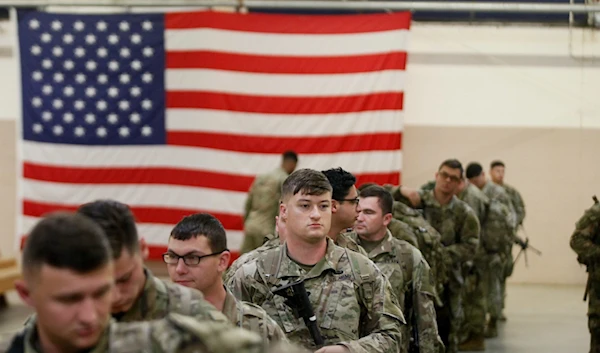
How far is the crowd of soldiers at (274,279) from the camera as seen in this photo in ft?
6.78

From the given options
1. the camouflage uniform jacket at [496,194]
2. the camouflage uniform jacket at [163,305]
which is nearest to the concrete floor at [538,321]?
the camouflage uniform jacket at [496,194]

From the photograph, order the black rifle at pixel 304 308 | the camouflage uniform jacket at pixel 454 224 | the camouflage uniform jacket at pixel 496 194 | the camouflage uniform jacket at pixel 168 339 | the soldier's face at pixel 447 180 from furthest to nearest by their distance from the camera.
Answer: the camouflage uniform jacket at pixel 496 194, the camouflage uniform jacket at pixel 454 224, the soldier's face at pixel 447 180, the black rifle at pixel 304 308, the camouflage uniform jacket at pixel 168 339

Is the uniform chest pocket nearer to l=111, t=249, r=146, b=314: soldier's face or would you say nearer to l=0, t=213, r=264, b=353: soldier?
l=111, t=249, r=146, b=314: soldier's face

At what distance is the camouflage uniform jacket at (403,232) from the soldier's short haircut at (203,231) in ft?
10.5

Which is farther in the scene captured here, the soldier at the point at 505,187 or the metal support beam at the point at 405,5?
the metal support beam at the point at 405,5

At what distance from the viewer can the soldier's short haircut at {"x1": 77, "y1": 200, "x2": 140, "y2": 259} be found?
254 centimetres

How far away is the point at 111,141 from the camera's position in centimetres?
1266

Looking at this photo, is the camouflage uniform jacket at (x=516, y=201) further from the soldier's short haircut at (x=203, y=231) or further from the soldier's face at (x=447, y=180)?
the soldier's short haircut at (x=203, y=231)

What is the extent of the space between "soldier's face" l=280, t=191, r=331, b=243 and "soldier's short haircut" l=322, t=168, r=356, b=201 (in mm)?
970

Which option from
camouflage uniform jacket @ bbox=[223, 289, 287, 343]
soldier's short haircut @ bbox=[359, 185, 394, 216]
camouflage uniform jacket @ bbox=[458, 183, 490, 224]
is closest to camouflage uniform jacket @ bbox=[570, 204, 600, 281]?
camouflage uniform jacket @ bbox=[458, 183, 490, 224]

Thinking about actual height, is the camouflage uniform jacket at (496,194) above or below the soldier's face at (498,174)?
below

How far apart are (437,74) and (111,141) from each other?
14.2ft

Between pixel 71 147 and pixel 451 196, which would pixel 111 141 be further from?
pixel 451 196

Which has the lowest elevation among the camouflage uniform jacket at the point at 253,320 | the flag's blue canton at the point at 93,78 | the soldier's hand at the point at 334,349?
the soldier's hand at the point at 334,349
